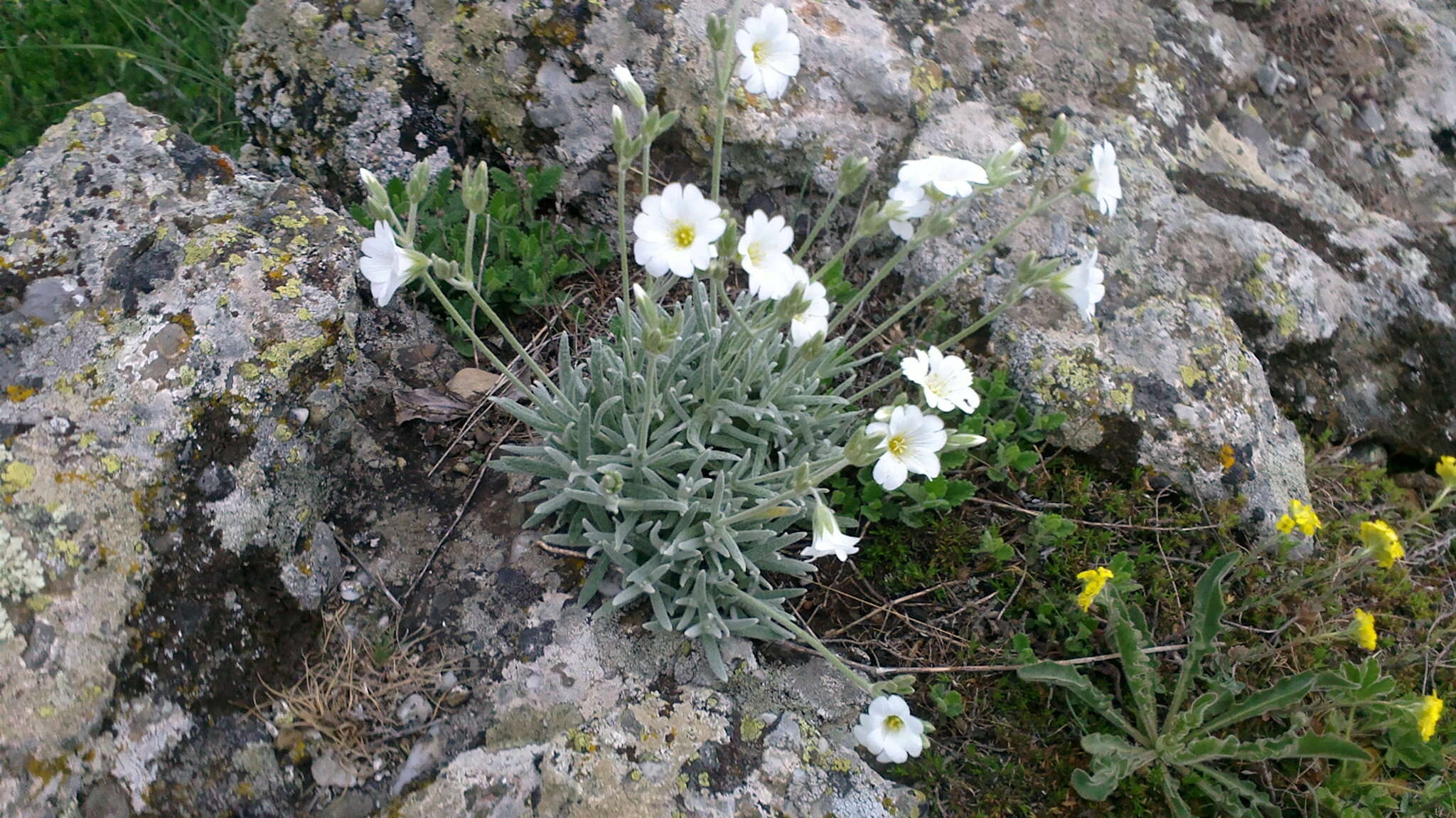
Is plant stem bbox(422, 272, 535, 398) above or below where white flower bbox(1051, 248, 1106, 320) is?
below

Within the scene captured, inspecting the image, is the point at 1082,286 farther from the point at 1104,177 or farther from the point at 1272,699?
the point at 1272,699

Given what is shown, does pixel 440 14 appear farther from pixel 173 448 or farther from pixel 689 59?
pixel 173 448

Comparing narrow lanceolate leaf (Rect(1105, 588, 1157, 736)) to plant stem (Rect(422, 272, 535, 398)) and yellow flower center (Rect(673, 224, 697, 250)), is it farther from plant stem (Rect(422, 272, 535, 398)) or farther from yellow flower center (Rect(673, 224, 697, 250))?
plant stem (Rect(422, 272, 535, 398))

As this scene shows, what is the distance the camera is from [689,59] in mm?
3004

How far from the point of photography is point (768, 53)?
79.6 inches

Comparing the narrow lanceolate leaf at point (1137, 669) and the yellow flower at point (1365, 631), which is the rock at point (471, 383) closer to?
the narrow lanceolate leaf at point (1137, 669)

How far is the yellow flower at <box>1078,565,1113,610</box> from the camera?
2.32 metres

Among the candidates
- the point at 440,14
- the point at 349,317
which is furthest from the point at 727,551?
the point at 440,14

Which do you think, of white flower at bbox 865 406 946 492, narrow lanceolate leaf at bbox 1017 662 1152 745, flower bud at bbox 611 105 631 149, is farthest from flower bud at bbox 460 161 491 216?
narrow lanceolate leaf at bbox 1017 662 1152 745

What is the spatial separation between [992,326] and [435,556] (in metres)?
1.87

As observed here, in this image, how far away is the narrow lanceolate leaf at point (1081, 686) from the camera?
2.27m

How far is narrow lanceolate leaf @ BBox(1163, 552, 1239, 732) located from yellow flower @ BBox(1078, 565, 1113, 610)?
27cm

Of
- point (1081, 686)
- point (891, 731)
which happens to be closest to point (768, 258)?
point (891, 731)

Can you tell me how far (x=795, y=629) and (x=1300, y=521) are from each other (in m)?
1.53
